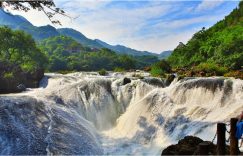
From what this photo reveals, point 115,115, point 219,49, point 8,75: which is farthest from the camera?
point 219,49

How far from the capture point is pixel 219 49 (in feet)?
150

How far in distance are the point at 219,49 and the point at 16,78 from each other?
23.8 metres

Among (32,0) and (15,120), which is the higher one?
(32,0)

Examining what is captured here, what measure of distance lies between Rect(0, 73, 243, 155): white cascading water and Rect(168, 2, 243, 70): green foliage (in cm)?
1075

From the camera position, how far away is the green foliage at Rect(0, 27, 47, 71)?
2276 inches

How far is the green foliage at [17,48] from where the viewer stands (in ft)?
190

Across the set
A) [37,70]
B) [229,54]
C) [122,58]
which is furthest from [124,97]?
[122,58]

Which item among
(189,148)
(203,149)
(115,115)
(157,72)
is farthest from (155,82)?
(203,149)

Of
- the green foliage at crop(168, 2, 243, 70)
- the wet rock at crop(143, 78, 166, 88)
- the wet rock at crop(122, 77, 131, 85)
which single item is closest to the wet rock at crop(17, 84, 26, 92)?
the wet rock at crop(122, 77, 131, 85)

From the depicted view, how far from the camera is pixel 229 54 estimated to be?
4306 centimetres

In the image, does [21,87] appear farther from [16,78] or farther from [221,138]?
[221,138]

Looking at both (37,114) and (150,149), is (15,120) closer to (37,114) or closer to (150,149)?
(37,114)

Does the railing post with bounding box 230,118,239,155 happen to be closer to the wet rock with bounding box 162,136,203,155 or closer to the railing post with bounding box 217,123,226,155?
the railing post with bounding box 217,123,226,155

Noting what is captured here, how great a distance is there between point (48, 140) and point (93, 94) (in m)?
9.14
